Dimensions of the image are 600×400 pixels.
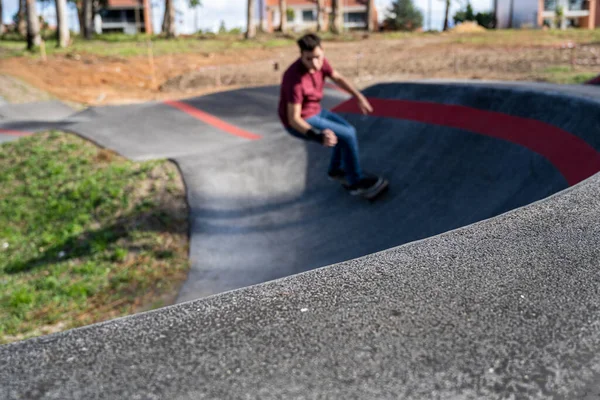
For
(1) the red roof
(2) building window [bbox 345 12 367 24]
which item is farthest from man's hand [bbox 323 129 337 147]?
(2) building window [bbox 345 12 367 24]

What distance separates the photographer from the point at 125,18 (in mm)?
70125

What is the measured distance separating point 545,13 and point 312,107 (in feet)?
198

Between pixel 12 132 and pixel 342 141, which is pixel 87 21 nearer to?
pixel 12 132

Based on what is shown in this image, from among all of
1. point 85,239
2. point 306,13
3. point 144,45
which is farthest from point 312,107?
point 306,13

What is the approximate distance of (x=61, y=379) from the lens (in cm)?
160

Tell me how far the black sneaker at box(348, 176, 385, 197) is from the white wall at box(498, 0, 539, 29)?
51437mm

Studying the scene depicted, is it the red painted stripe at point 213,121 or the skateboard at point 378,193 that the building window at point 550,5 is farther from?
the skateboard at point 378,193

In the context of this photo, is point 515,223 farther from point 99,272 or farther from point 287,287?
point 99,272

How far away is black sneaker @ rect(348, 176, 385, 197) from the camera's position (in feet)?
21.8

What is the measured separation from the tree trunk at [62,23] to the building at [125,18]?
117 feet

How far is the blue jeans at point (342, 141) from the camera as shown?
6.01m

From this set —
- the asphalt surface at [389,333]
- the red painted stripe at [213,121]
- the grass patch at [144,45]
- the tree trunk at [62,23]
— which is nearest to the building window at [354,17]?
the grass patch at [144,45]

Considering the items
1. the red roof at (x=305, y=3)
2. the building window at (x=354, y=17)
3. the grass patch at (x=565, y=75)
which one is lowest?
the grass patch at (x=565, y=75)

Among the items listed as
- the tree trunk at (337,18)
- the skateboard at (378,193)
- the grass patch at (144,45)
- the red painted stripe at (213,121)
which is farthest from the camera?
the tree trunk at (337,18)
